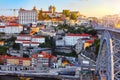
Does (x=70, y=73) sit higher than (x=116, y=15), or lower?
lower

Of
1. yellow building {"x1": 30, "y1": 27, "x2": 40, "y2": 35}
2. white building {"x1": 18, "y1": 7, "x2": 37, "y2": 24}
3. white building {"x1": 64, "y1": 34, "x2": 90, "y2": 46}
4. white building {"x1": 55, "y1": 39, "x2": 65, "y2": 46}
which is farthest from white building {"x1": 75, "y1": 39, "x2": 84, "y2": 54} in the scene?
white building {"x1": 18, "y1": 7, "x2": 37, "y2": 24}

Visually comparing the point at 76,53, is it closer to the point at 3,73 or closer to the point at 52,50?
the point at 52,50

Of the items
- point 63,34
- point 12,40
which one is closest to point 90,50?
point 63,34

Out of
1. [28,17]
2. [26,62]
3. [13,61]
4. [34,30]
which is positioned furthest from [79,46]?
[28,17]

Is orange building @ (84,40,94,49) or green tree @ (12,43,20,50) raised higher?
orange building @ (84,40,94,49)

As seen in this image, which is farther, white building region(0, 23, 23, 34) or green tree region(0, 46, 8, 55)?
white building region(0, 23, 23, 34)

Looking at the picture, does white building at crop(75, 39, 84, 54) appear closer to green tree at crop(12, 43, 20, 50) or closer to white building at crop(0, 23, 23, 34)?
green tree at crop(12, 43, 20, 50)

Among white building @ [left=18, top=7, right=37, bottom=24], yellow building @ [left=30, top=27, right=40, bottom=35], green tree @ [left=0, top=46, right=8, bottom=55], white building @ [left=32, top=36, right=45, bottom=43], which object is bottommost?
green tree @ [left=0, top=46, right=8, bottom=55]

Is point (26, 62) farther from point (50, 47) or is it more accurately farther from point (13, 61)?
point (50, 47)

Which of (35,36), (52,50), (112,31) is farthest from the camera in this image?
(35,36)
